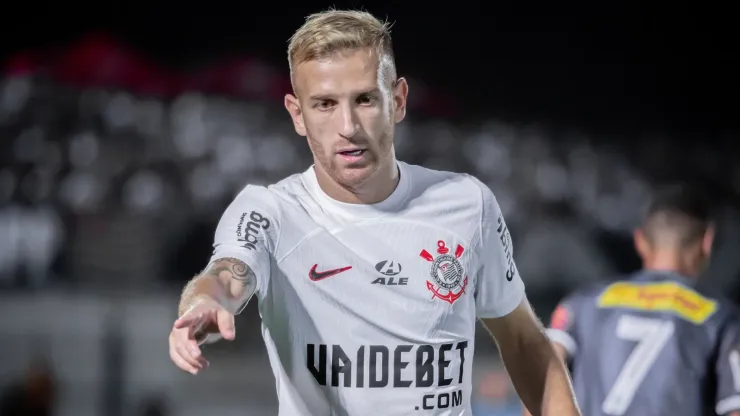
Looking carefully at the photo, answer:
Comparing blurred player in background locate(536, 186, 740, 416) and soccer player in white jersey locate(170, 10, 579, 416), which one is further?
blurred player in background locate(536, 186, 740, 416)

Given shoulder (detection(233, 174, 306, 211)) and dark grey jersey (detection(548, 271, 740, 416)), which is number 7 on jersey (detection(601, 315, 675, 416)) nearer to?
dark grey jersey (detection(548, 271, 740, 416))

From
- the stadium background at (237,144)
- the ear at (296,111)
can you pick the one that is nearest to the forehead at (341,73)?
the ear at (296,111)

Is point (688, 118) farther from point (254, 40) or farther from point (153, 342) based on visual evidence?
point (153, 342)

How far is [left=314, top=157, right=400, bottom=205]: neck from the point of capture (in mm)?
2545

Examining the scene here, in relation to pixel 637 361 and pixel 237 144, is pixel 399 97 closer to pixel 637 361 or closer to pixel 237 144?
pixel 637 361

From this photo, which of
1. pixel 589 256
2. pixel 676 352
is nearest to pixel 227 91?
pixel 589 256

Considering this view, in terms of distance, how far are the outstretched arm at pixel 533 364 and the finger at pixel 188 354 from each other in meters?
1.01

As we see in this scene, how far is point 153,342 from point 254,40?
404 cm

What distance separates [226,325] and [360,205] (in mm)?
692

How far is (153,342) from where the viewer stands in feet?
29.4

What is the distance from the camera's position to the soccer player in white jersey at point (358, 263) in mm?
2396

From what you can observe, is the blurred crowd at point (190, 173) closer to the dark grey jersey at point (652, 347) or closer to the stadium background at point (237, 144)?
the stadium background at point (237, 144)

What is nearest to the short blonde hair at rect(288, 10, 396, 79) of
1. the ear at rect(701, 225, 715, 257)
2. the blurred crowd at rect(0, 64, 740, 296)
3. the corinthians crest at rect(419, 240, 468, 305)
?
the corinthians crest at rect(419, 240, 468, 305)

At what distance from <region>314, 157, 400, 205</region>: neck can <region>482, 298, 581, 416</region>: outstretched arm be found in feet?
1.46
